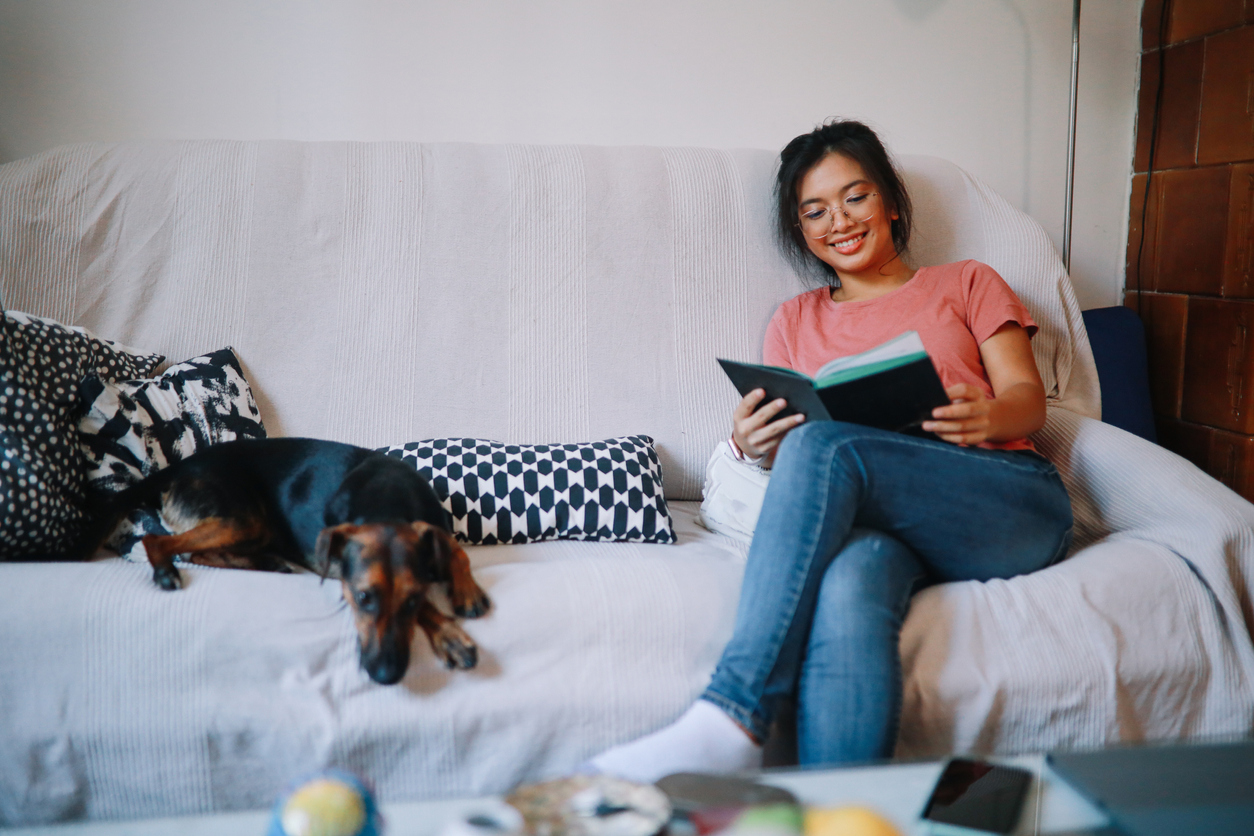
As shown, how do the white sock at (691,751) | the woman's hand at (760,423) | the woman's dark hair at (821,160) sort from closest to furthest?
the white sock at (691,751), the woman's hand at (760,423), the woman's dark hair at (821,160)

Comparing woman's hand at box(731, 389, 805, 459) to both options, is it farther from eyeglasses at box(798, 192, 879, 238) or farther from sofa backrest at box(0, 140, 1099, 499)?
eyeglasses at box(798, 192, 879, 238)

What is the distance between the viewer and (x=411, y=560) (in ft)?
3.70

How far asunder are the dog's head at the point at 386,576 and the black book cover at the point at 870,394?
1.83 ft

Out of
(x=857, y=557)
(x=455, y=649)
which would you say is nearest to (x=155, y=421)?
(x=455, y=649)

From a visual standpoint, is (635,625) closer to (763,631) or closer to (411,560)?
(763,631)

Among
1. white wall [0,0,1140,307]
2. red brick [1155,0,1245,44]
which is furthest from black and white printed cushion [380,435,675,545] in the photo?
red brick [1155,0,1245,44]

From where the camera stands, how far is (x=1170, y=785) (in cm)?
76

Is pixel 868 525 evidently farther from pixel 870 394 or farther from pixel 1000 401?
pixel 1000 401

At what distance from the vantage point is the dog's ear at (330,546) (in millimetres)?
1128

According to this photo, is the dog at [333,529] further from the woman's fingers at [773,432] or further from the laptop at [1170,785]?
the laptop at [1170,785]

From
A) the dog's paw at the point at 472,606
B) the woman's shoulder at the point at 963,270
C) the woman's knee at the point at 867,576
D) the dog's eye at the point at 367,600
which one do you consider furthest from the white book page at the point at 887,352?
the dog's eye at the point at 367,600

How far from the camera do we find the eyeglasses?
1628 mm

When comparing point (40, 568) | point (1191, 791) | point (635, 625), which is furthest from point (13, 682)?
point (1191, 791)

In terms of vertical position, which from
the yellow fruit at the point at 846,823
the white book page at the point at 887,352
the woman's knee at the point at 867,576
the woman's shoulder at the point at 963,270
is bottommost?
the yellow fruit at the point at 846,823
